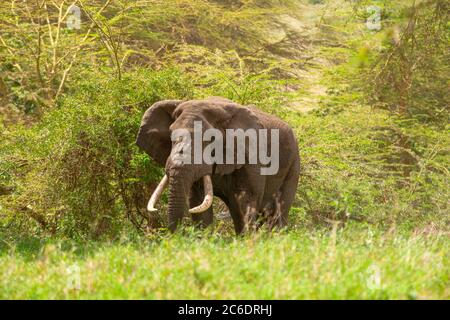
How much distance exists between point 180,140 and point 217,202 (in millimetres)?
5088

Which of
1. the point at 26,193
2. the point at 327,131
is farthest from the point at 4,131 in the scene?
the point at 327,131

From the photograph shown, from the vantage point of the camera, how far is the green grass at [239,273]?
22.5ft

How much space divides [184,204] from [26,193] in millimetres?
3981

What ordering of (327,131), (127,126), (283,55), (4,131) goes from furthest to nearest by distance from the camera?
(283,55)
(327,131)
(4,131)
(127,126)

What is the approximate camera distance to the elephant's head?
10836 millimetres

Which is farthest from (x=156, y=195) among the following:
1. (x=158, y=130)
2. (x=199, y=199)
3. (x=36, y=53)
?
(x=36, y=53)

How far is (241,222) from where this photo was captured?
12.0 meters

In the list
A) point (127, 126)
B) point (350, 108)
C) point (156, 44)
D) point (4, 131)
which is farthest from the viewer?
point (156, 44)

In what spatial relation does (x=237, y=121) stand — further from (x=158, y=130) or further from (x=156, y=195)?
(x=156, y=195)

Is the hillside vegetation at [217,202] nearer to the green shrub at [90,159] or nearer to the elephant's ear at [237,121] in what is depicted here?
the green shrub at [90,159]

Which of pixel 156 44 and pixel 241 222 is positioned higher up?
pixel 156 44

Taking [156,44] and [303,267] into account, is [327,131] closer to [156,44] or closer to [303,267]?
[156,44]

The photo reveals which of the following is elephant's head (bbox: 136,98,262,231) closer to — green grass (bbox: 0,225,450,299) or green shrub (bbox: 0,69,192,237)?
green shrub (bbox: 0,69,192,237)
